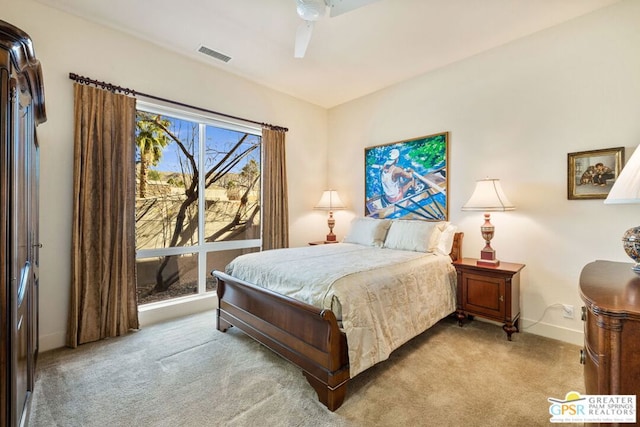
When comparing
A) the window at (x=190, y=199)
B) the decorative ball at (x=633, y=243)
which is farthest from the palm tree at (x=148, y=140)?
the decorative ball at (x=633, y=243)

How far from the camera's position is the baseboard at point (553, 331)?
8.46 ft

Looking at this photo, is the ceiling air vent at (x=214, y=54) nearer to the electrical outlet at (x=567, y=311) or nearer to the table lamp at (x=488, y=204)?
the table lamp at (x=488, y=204)

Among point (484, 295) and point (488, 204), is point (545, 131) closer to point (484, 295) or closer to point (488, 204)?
point (488, 204)

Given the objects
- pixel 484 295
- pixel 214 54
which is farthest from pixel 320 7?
pixel 484 295

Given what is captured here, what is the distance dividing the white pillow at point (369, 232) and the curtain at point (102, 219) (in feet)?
8.33

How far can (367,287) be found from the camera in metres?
2.02

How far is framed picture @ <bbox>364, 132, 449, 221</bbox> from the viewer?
3.52 metres

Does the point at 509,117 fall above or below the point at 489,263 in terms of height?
above

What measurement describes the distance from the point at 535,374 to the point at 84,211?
393cm

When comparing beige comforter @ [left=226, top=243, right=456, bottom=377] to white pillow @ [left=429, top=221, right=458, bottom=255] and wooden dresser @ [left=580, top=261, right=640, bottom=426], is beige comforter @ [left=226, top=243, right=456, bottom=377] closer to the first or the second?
white pillow @ [left=429, top=221, right=458, bottom=255]

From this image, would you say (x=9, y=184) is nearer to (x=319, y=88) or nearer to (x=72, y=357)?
(x=72, y=357)

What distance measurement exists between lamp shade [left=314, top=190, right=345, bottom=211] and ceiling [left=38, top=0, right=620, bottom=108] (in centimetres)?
170

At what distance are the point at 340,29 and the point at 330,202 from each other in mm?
2320

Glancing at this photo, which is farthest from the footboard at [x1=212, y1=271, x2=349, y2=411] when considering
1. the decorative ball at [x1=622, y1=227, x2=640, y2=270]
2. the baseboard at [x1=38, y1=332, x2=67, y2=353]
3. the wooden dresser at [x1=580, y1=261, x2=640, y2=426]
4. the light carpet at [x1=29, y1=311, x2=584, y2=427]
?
the decorative ball at [x1=622, y1=227, x2=640, y2=270]
